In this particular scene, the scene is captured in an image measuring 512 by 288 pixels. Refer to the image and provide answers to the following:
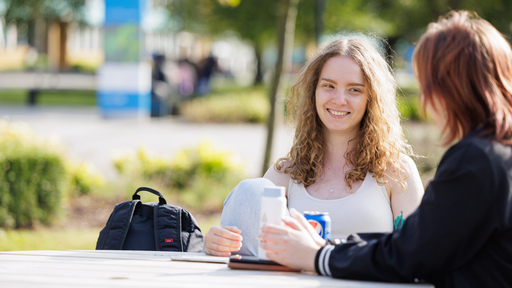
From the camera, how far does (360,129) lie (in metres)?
3.15

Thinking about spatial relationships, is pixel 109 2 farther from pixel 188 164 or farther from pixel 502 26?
pixel 502 26

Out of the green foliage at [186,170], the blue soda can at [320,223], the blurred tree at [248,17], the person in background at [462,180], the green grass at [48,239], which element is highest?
the blurred tree at [248,17]

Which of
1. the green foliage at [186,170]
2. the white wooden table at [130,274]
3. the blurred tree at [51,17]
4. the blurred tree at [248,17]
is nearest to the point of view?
the white wooden table at [130,274]

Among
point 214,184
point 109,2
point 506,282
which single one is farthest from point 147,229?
point 109,2

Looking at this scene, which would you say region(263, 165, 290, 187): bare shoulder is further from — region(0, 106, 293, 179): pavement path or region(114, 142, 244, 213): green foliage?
region(0, 106, 293, 179): pavement path

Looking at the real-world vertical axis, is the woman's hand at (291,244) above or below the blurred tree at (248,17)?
below

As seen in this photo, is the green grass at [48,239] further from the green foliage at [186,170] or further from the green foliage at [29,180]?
the green foliage at [186,170]

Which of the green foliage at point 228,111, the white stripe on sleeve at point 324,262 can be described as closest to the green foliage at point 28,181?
the white stripe on sleeve at point 324,262

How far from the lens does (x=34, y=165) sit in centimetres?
655

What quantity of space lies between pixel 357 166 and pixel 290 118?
0.67 m

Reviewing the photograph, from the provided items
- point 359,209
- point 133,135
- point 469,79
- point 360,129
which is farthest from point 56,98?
point 469,79

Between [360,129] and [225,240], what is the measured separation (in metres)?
0.96

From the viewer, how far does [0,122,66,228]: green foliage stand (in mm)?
6387

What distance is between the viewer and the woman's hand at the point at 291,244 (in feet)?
6.84
